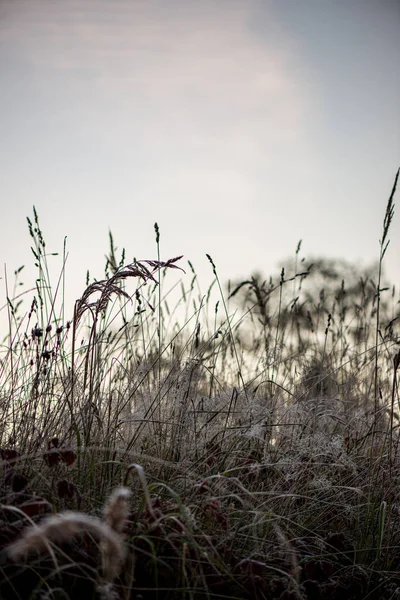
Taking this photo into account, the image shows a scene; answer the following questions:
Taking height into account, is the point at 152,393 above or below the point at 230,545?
above

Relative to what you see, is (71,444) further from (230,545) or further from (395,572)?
(395,572)

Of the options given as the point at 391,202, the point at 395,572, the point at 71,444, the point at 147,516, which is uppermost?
the point at 391,202

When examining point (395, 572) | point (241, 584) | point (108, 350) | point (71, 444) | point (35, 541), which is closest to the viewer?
point (35, 541)

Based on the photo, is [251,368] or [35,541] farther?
[251,368]

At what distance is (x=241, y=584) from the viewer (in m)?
1.63

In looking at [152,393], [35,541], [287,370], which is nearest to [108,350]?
[152,393]

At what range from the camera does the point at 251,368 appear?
4000mm

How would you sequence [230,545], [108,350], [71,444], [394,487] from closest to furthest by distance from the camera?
1. [230,545]
2. [71,444]
3. [394,487]
4. [108,350]

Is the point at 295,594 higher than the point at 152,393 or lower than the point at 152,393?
lower

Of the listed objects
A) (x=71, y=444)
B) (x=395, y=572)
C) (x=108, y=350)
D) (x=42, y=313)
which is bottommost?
(x=395, y=572)

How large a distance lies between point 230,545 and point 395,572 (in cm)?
64

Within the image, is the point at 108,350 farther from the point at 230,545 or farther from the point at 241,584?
the point at 241,584

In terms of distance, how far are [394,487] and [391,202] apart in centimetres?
125

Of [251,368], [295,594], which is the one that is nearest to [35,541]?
[295,594]
